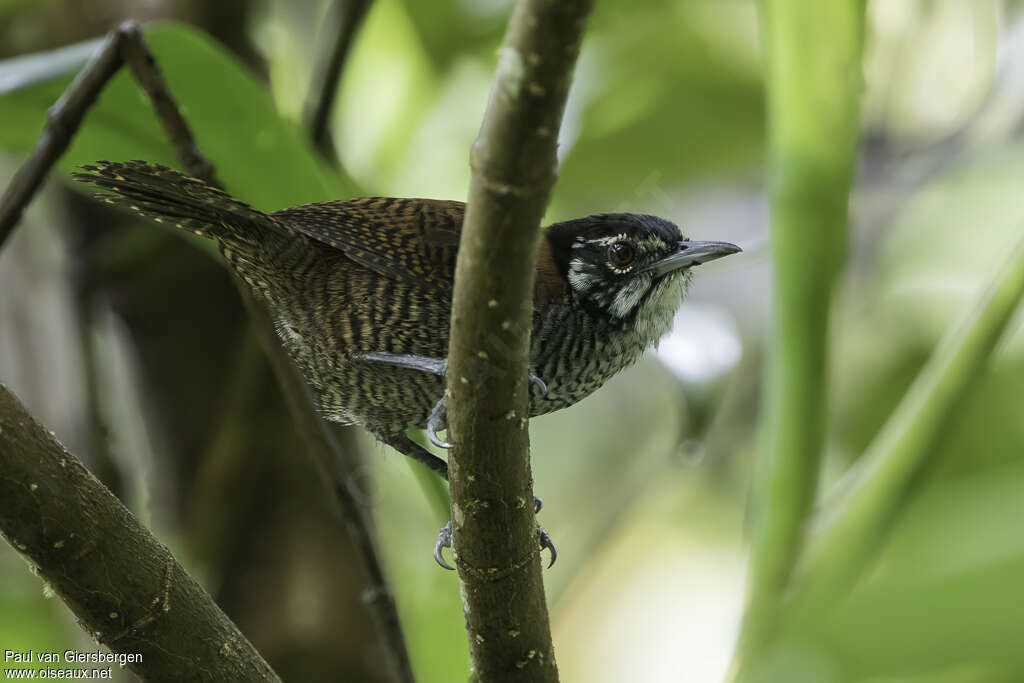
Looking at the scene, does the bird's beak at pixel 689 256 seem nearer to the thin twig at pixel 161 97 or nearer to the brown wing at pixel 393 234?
the brown wing at pixel 393 234

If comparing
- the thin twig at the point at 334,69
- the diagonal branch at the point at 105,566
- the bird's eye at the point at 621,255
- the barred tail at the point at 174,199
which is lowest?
the diagonal branch at the point at 105,566

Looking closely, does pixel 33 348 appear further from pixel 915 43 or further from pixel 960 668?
pixel 915 43

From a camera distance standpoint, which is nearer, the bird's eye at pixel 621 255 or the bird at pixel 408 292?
the bird at pixel 408 292

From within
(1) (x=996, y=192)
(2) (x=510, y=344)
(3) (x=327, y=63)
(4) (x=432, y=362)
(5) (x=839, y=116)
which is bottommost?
(2) (x=510, y=344)

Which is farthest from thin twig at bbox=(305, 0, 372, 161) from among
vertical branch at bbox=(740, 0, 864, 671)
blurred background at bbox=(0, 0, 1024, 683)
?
vertical branch at bbox=(740, 0, 864, 671)

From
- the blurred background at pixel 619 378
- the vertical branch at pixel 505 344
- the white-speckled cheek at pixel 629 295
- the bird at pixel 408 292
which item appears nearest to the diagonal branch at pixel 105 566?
the vertical branch at pixel 505 344

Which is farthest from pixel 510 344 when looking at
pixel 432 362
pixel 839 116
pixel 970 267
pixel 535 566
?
pixel 970 267

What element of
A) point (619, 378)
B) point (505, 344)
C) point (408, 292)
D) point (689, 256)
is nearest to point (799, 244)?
point (689, 256)
